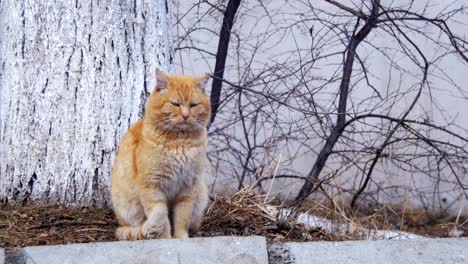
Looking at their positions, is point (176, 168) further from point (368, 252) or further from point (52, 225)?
point (368, 252)

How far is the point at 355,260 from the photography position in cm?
370

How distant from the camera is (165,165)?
3.86 meters

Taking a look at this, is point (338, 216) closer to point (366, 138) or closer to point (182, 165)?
point (182, 165)

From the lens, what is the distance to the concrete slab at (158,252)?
3605 millimetres

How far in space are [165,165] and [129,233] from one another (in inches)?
15.3

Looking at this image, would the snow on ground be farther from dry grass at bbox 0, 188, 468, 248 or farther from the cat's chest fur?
the cat's chest fur

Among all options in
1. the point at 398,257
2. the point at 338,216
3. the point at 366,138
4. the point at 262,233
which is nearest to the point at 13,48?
the point at 262,233

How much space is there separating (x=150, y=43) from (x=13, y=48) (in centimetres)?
75

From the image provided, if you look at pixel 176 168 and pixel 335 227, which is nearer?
pixel 176 168

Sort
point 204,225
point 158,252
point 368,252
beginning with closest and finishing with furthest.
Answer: point 158,252, point 368,252, point 204,225

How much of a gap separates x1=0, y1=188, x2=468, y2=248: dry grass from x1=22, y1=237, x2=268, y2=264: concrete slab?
326 millimetres

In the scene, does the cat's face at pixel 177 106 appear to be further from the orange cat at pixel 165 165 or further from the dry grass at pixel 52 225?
the dry grass at pixel 52 225

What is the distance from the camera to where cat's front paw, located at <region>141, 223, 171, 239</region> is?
3.84m

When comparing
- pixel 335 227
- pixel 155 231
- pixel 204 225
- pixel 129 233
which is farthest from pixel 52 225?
pixel 335 227
